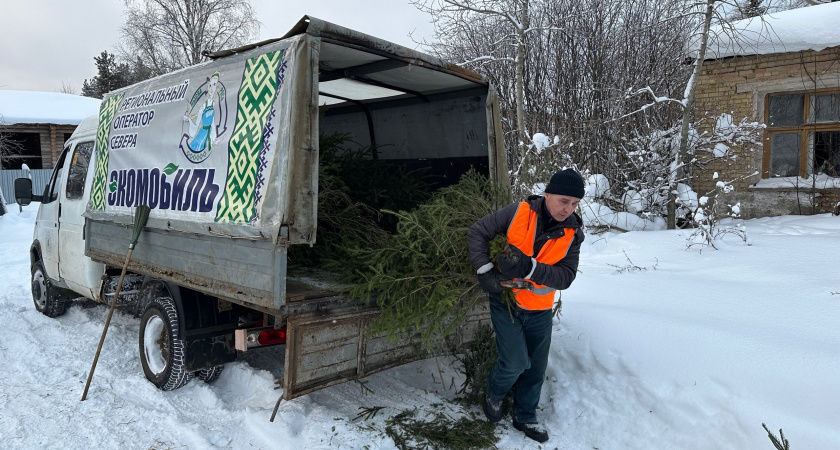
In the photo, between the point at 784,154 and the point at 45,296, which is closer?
the point at 45,296

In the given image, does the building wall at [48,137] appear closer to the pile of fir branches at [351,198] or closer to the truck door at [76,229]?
the truck door at [76,229]

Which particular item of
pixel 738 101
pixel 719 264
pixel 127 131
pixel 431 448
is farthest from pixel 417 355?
pixel 738 101

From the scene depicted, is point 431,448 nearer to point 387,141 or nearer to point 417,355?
point 417,355

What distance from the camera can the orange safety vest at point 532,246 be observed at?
3482 millimetres

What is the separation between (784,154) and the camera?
946 cm

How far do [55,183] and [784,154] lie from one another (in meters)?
10.7

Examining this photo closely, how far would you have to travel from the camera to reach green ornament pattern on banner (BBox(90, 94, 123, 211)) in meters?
5.13

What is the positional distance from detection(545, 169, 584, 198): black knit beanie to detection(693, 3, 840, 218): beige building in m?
6.90

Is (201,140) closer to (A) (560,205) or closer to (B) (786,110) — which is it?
(A) (560,205)

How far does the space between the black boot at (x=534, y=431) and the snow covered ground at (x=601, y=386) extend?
7 cm

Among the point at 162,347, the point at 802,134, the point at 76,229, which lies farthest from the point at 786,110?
the point at 76,229

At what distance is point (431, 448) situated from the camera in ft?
11.4

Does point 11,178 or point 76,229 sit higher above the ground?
point 11,178

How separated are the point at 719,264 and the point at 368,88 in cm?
418
